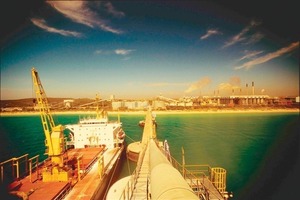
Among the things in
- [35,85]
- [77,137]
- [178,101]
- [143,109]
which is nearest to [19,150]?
[77,137]

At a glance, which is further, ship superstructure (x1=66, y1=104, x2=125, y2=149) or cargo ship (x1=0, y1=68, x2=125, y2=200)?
ship superstructure (x1=66, y1=104, x2=125, y2=149)

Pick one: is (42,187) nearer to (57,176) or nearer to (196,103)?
(57,176)

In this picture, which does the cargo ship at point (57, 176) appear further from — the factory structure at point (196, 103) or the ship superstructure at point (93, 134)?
the factory structure at point (196, 103)

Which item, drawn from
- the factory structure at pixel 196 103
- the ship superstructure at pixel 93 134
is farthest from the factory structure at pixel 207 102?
the ship superstructure at pixel 93 134

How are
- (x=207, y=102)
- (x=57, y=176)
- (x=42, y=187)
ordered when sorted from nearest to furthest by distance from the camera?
1. (x=42, y=187)
2. (x=57, y=176)
3. (x=207, y=102)

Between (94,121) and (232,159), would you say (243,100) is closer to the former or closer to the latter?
(232,159)

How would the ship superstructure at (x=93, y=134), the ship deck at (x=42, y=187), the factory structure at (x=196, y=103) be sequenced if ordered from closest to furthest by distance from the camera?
the ship deck at (x=42, y=187) < the ship superstructure at (x=93, y=134) < the factory structure at (x=196, y=103)

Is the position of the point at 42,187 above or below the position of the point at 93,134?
below

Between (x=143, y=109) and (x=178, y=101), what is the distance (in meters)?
37.8

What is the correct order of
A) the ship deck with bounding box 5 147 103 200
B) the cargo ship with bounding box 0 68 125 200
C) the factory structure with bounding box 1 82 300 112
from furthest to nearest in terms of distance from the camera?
the factory structure with bounding box 1 82 300 112 → the cargo ship with bounding box 0 68 125 200 → the ship deck with bounding box 5 147 103 200

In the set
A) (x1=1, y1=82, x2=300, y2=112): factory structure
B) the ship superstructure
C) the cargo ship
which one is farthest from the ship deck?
(x1=1, y1=82, x2=300, y2=112): factory structure

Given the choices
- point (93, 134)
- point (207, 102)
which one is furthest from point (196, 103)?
point (93, 134)

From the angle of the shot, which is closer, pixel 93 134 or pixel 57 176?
pixel 57 176

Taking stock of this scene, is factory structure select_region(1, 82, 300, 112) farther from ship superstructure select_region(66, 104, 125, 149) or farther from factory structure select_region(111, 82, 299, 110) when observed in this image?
ship superstructure select_region(66, 104, 125, 149)
